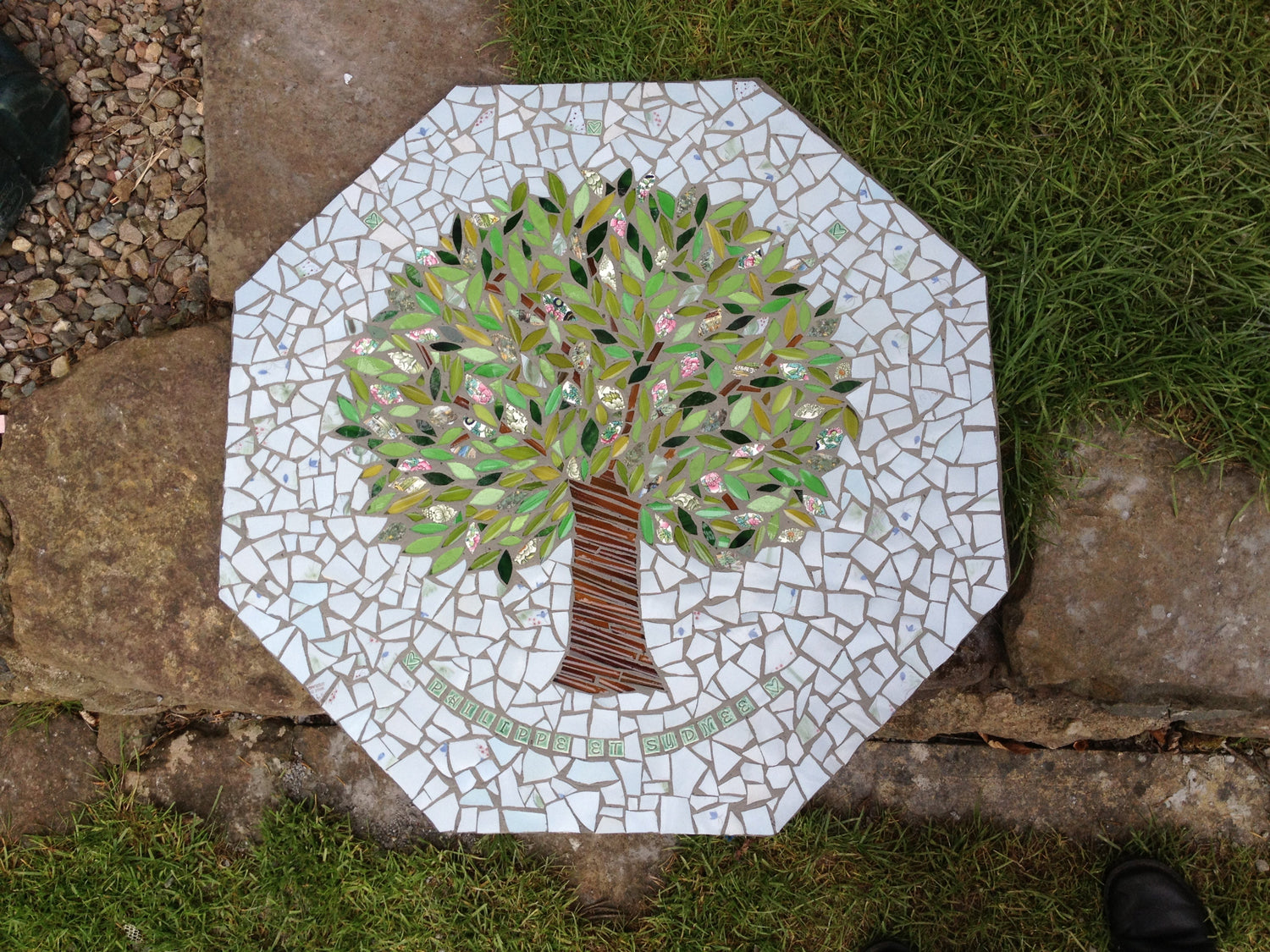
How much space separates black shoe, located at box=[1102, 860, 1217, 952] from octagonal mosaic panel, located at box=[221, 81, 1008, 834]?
1.05m

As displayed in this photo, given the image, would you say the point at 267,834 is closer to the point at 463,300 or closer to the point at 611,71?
the point at 463,300

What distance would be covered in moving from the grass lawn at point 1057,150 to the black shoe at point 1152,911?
3.48 feet

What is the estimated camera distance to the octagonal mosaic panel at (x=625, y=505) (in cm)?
213

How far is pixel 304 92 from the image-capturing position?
2562 millimetres

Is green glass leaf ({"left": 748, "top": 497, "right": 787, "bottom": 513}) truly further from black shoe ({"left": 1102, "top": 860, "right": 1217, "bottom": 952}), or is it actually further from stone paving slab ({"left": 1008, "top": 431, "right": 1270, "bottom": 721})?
black shoe ({"left": 1102, "top": 860, "right": 1217, "bottom": 952})

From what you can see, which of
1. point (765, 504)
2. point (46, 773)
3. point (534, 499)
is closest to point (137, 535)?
point (46, 773)

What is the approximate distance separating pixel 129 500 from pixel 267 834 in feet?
3.59

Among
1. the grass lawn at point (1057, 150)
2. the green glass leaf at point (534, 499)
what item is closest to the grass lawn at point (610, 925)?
the grass lawn at point (1057, 150)

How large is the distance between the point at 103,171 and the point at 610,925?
2.87 metres

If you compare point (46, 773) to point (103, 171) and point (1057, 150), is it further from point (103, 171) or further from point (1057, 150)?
A: point (1057, 150)

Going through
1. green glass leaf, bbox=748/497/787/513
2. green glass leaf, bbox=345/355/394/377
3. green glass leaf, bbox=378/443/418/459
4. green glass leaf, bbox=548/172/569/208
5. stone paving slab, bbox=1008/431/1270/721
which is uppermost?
green glass leaf, bbox=548/172/569/208

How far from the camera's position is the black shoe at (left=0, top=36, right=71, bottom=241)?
2496mm

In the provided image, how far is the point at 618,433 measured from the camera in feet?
7.04

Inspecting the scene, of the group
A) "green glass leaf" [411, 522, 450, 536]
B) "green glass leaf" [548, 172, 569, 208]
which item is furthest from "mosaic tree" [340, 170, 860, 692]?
"green glass leaf" [548, 172, 569, 208]
